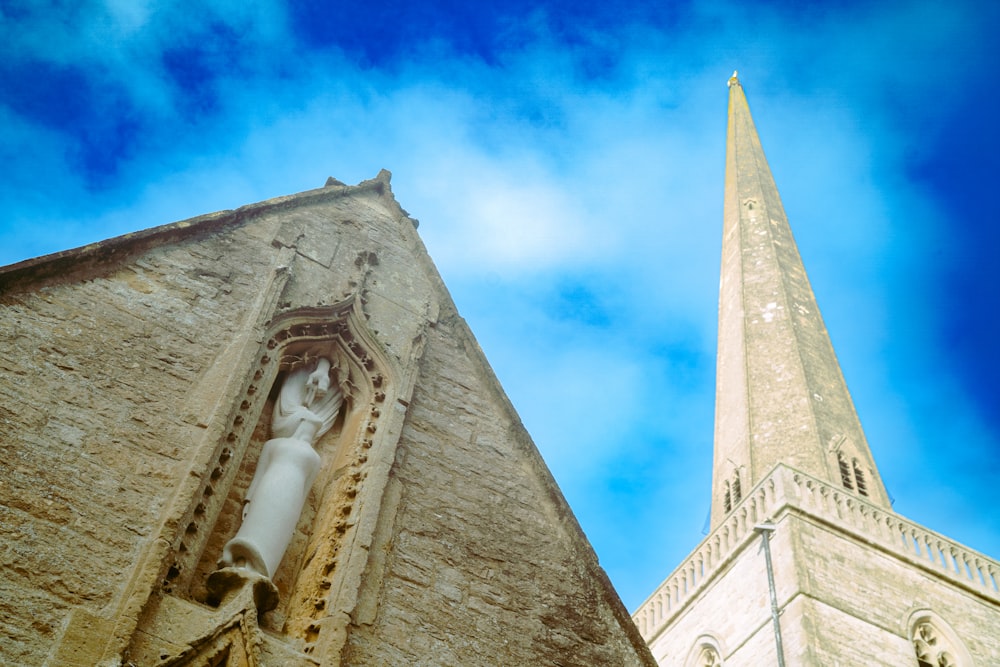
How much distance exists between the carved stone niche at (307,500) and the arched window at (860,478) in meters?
20.3

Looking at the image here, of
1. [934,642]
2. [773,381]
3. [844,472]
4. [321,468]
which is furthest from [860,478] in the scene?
[321,468]

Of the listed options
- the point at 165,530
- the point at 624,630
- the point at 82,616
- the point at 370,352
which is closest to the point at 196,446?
the point at 165,530

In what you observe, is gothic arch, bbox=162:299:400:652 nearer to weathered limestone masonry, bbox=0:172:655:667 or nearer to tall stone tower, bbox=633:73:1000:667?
weathered limestone masonry, bbox=0:172:655:667

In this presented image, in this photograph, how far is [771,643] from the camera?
18344mm

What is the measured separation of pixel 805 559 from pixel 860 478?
593cm

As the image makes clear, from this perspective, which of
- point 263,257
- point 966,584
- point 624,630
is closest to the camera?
point 624,630

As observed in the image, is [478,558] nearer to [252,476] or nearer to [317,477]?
[317,477]

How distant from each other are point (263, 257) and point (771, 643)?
14.8 m

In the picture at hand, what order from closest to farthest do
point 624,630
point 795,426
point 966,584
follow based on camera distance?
point 624,630 → point 966,584 → point 795,426

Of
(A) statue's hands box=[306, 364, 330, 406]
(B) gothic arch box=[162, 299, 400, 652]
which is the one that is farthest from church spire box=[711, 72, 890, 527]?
(A) statue's hands box=[306, 364, 330, 406]

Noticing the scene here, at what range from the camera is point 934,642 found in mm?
19266

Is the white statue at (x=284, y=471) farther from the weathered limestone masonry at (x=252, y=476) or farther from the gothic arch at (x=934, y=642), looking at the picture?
the gothic arch at (x=934, y=642)

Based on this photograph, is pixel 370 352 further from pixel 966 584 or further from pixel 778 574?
pixel 966 584

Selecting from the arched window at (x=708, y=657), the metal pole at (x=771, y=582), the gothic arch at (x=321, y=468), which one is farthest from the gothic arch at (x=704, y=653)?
the gothic arch at (x=321, y=468)
